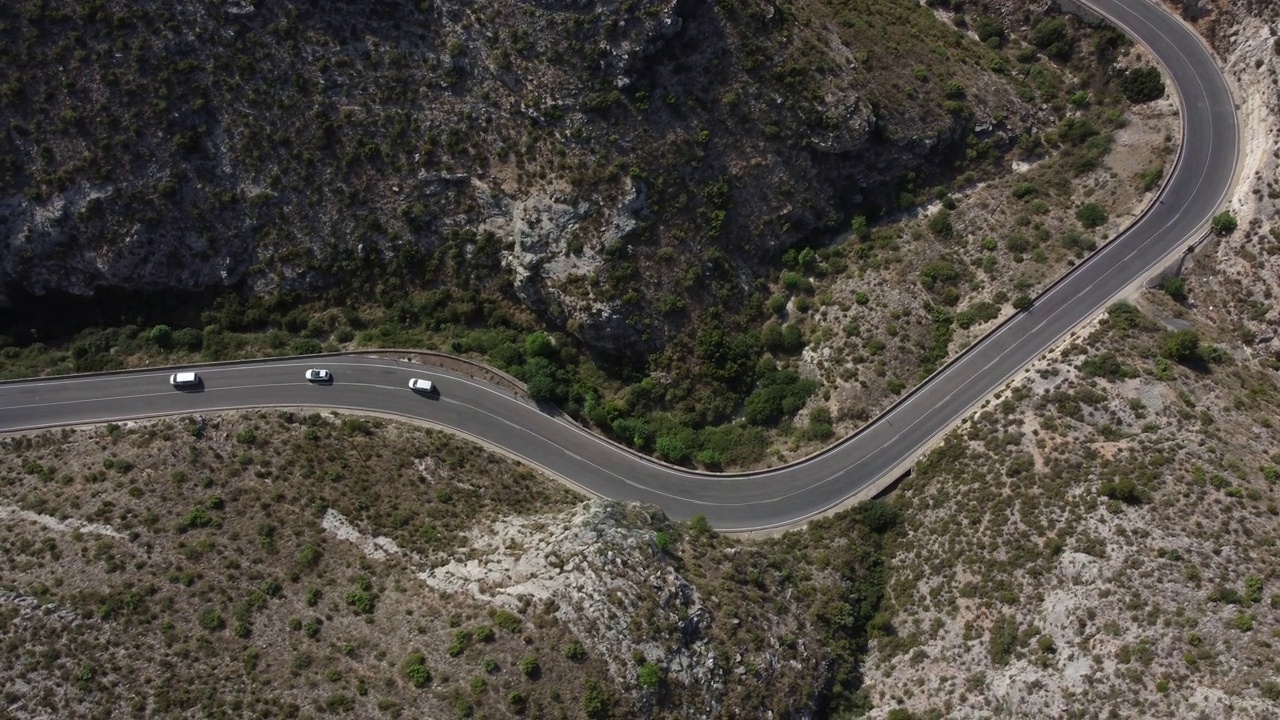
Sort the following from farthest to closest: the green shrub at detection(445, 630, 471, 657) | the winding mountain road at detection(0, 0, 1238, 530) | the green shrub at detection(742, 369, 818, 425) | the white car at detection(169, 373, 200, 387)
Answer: the green shrub at detection(742, 369, 818, 425), the white car at detection(169, 373, 200, 387), the winding mountain road at detection(0, 0, 1238, 530), the green shrub at detection(445, 630, 471, 657)

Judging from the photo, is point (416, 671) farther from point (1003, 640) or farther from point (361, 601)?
point (1003, 640)

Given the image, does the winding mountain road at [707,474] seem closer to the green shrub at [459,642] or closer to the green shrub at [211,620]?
the green shrub at [459,642]

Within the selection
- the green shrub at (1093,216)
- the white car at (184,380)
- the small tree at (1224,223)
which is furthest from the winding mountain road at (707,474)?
the green shrub at (1093,216)

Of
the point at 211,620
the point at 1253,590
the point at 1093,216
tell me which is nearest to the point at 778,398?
the point at 1093,216

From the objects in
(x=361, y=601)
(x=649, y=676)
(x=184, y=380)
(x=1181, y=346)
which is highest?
(x=1181, y=346)

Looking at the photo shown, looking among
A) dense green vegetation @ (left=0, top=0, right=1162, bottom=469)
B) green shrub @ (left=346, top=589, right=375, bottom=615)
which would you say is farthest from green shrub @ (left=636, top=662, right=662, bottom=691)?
dense green vegetation @ (left=0, top=0, right=1162, bottom=469)

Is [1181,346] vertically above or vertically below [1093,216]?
below

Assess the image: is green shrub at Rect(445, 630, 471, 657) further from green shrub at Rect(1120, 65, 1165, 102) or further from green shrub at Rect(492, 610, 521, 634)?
green shrub at Rect(1120, 65, 1165, 102)

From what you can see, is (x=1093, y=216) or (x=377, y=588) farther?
(x=1093, y=216)
